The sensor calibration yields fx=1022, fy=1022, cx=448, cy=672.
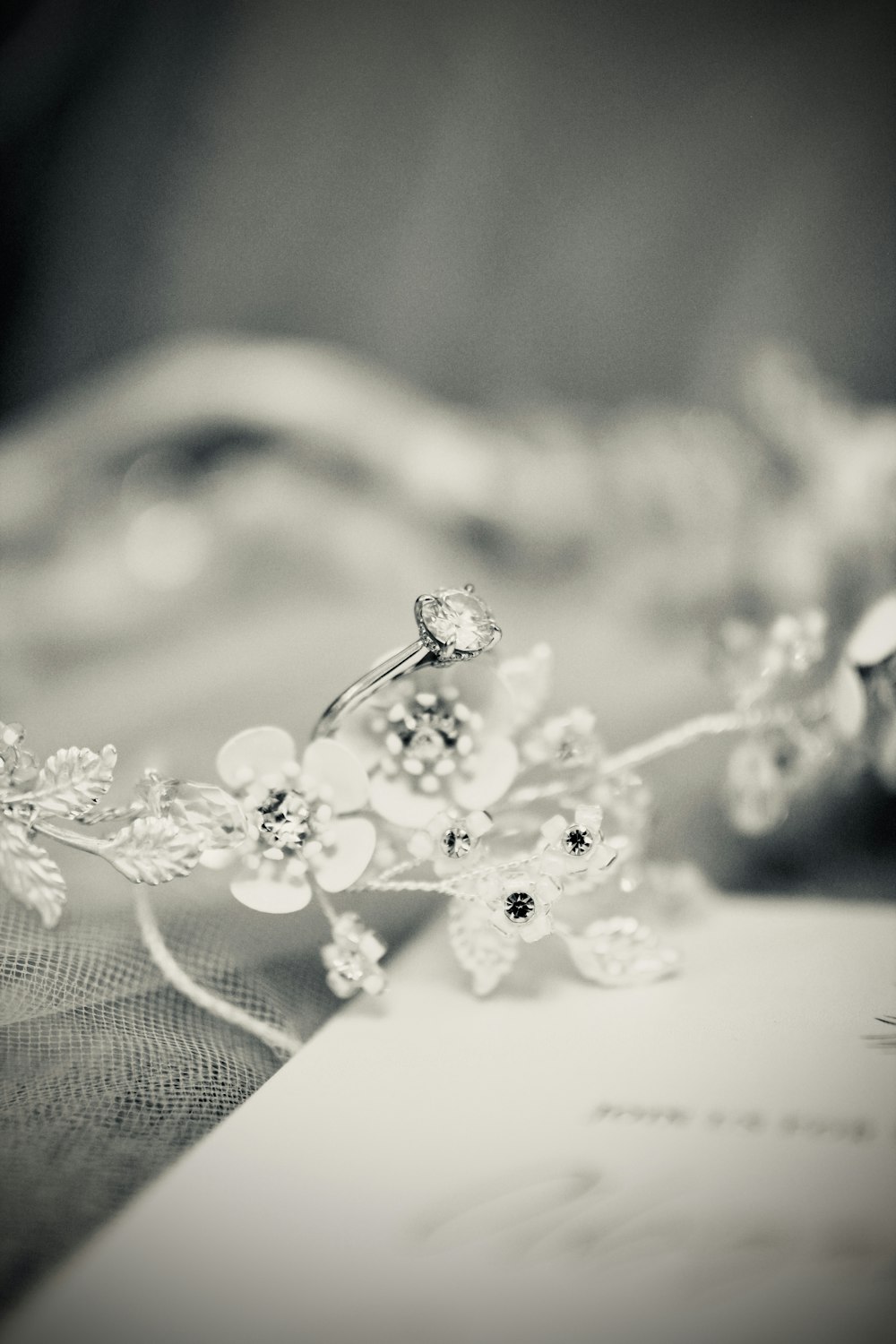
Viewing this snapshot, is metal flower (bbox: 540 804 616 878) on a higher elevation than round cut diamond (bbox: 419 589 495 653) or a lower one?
lower

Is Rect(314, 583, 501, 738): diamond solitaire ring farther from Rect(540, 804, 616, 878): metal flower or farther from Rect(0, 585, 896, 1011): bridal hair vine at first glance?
Rect(540, 804, 616, 878): metal flower

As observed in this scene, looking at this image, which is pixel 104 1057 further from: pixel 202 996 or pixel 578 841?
A: pixel 578 841

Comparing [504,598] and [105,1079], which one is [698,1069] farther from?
[504,598]

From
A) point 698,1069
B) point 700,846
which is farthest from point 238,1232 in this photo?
point 700,846

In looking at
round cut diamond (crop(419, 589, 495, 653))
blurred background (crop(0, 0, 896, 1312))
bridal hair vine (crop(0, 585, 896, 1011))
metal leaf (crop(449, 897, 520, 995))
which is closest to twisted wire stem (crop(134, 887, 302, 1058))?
bridal hair vine (crop(0, 585, 896, 1011))

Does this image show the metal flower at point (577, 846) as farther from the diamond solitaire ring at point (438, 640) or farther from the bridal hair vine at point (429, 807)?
the diamond solitaire ring at point (438, 640)

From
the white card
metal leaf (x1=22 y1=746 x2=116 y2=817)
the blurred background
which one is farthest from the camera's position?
the blurred background

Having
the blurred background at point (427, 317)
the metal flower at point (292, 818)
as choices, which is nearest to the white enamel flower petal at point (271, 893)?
the metal flower at point (292, 818)
